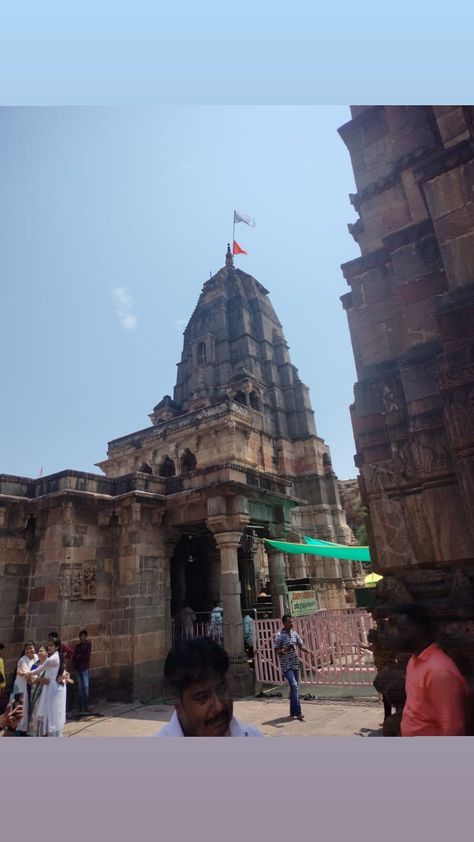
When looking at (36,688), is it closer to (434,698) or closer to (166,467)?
(434,698)

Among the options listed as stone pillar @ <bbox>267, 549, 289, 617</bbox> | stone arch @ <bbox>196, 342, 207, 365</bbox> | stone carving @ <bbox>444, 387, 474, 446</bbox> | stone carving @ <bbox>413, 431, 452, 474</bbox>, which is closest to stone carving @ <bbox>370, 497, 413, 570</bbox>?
stone carving @ <bbox>413, 431, 452, 474</bbox>

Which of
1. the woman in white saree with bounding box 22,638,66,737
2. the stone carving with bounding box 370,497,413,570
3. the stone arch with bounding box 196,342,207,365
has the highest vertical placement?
the stone arch with bounding box 196,342,207,365

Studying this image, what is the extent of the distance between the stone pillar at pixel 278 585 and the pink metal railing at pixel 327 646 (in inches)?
40.3

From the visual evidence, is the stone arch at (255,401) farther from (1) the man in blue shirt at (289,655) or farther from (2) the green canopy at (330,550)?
(1) the man in blue shirt at (289,655)

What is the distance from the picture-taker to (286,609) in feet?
35.3

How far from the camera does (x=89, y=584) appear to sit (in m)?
8.87

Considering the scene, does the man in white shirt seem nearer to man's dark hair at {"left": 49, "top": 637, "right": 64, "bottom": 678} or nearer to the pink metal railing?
man's dark hair at {"left": 49, "top": 637, "right": 64, "bottom": 678}

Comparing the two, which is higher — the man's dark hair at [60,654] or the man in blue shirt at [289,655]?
the man's dark hair at [60,654]

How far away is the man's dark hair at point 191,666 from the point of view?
83.2 inches

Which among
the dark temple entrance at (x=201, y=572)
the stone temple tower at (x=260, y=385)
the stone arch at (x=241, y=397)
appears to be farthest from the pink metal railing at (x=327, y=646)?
the stone arch at (x=241, y=397)

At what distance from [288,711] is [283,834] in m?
6.83

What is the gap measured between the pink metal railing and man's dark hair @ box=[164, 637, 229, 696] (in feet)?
23.2

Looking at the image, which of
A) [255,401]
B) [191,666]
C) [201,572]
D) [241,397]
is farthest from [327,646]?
[255,401]

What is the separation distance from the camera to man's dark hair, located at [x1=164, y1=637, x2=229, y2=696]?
2.11 meters
